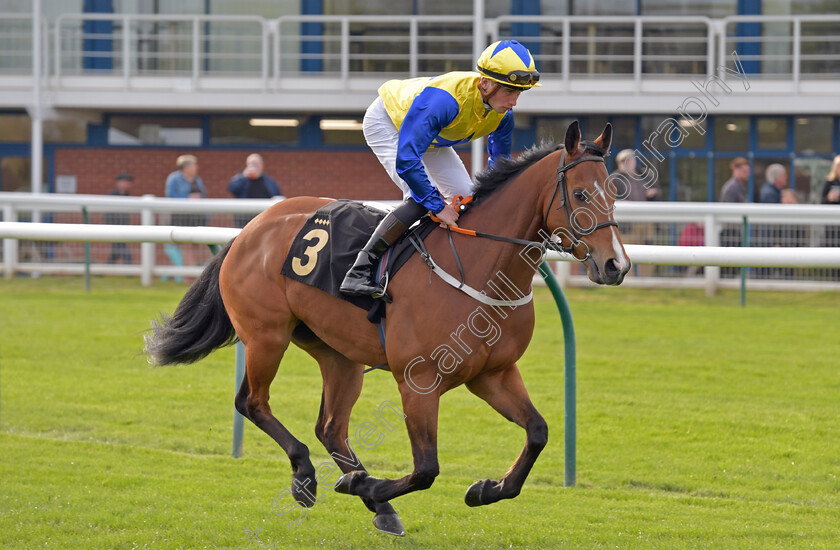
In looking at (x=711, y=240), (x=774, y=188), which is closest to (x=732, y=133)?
(x=774, y=188)

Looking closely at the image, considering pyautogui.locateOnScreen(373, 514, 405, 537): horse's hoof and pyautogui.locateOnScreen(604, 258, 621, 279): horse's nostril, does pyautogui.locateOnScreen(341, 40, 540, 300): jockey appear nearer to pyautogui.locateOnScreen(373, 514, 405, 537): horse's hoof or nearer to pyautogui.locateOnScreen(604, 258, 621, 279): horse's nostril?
pyautogui.locateOnScreen(604, 258, 621, 279): horse's nostril

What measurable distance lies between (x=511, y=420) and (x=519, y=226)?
69cm

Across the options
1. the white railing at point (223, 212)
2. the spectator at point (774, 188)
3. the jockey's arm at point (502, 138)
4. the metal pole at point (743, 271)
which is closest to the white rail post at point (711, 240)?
the white railing at point (223, 212)

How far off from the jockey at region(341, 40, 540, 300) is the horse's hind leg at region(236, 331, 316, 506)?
58 cm

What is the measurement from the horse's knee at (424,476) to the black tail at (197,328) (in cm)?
131

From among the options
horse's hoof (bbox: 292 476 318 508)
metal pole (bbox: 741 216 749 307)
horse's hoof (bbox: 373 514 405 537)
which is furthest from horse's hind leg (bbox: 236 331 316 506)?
metal pole (bbox: 741 216 749 307)

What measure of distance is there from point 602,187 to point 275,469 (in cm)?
236

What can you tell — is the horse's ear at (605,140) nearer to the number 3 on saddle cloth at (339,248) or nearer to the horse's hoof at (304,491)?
the number 3 on saddle cloth at (339,248)

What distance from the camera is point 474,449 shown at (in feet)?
17.6

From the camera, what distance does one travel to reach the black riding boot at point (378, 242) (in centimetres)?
373

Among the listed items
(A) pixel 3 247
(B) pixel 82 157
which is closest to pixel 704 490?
(A) pixel 3 247

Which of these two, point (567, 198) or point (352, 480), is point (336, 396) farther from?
point (567, 198)

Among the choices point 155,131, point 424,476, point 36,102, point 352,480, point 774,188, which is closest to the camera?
point 424,476

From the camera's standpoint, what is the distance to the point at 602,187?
3381mm
